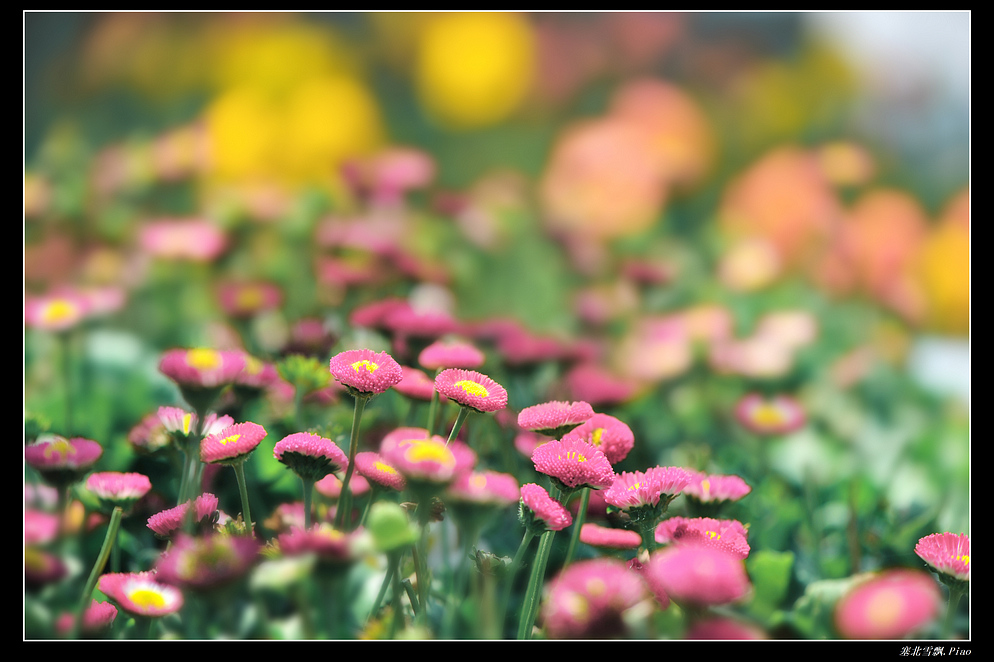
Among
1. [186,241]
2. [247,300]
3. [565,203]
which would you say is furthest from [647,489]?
[565,203]

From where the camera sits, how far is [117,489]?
428 mm

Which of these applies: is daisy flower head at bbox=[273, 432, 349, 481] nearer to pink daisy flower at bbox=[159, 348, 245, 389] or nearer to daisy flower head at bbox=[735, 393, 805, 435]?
pink daisy flower at bbox=[159, 348, 245, 389]

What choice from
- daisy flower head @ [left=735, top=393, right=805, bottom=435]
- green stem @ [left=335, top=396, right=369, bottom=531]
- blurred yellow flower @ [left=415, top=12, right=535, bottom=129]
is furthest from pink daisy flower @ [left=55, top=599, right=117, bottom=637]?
blurred yellow flower @ [left=415, top=12, right=535, bottom=129]

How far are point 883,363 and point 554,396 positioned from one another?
56 cm

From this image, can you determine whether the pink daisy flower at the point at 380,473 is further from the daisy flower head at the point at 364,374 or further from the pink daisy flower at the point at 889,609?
the pink daisy flower at the point at 889,609

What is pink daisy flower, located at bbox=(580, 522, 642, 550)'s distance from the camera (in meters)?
0.41

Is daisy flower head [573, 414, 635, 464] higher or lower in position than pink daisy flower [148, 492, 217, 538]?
higher

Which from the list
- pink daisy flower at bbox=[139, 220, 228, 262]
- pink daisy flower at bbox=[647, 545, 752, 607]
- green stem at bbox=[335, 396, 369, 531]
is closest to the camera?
pink daisy flower at bbox=[647, 545, 752, 607]

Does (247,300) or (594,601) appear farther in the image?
(247,300)

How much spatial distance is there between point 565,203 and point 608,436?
713mm

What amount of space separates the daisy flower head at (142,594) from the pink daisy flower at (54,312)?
336 millimetres

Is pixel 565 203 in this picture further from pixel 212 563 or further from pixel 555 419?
pixel 212 563

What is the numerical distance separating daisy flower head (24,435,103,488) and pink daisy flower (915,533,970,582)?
47cm

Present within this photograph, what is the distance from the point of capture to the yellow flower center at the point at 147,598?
0.39 meters
